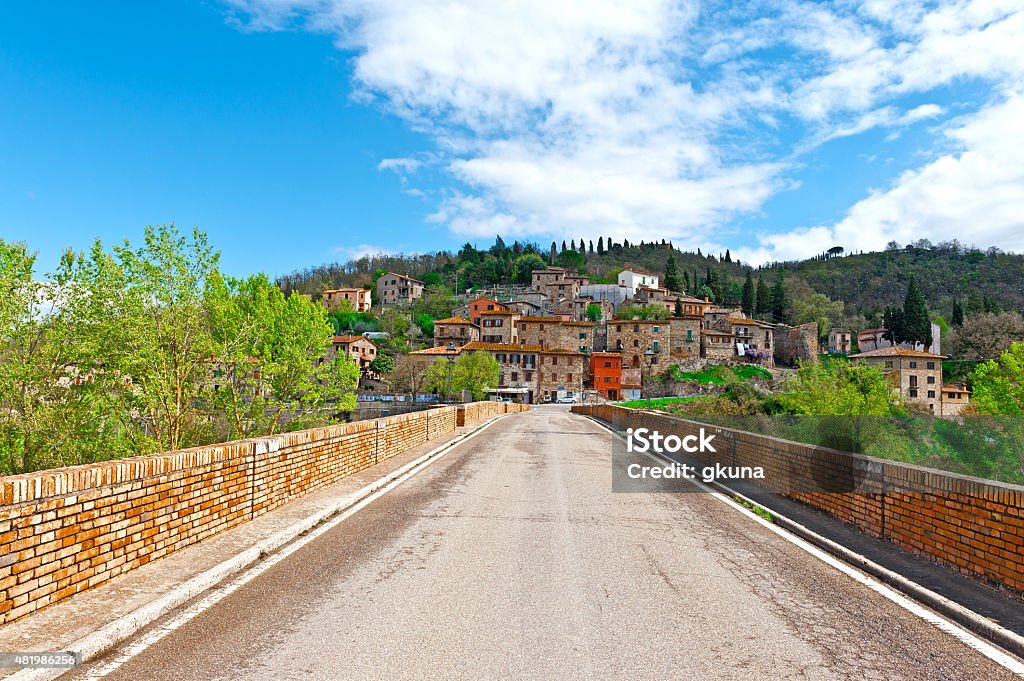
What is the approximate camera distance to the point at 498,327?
386 feet

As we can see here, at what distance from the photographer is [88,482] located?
17.9 ft

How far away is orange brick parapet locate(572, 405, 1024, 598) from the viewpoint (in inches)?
228

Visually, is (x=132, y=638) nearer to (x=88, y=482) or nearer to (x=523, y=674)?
(x=88, y=482)

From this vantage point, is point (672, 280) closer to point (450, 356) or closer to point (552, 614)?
point (450, 356)

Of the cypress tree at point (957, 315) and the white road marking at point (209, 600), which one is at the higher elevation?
the cypress tree at point (957, 315)

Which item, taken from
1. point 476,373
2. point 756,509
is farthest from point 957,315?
point 756,509

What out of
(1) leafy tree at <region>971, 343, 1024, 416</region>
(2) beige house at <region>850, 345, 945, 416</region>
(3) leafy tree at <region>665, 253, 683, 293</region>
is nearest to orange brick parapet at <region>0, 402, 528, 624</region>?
(1) leafy tree at <region>971, 343, 1024, 416</region>

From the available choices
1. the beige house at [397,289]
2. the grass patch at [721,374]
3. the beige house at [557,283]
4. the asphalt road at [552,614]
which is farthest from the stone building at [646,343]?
the asphalt road at [552,614]

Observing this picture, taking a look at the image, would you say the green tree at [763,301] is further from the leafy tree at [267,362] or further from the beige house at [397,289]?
the leafy tree at [267,362]

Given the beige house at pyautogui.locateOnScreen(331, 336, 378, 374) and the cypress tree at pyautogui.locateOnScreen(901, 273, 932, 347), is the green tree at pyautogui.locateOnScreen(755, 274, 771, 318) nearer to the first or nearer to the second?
the cypress tree at pyautogui.locateOnScreen(901, 273, 932, 347)

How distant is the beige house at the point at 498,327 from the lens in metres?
117

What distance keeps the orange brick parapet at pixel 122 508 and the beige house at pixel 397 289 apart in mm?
162551

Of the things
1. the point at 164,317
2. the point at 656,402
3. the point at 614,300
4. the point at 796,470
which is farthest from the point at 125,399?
the point at 614,300

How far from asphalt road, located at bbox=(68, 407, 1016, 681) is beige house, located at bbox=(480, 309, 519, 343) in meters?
108
